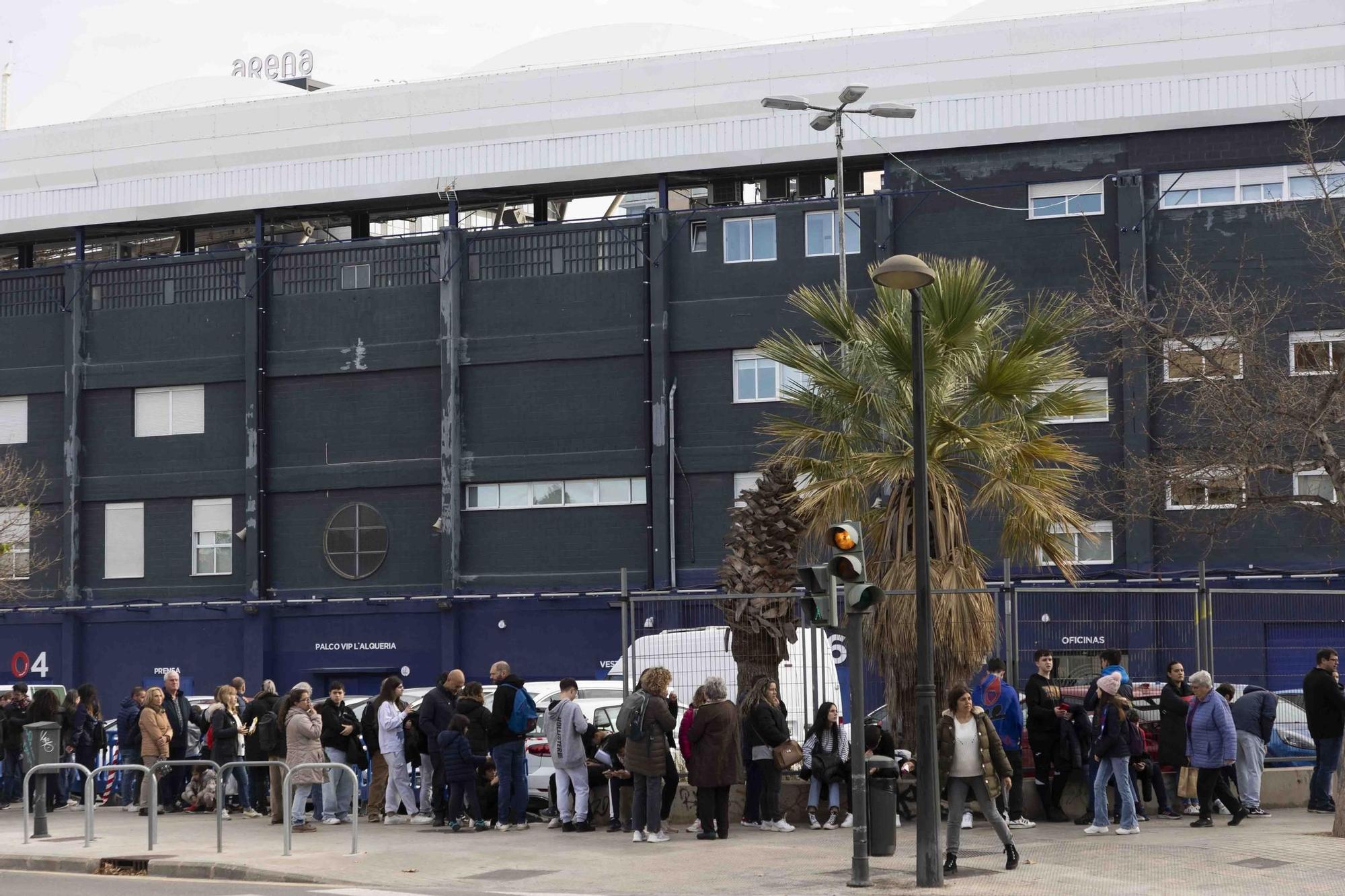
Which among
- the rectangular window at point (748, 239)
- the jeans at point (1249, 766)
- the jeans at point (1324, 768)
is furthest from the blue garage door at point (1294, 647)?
the rectangular window at point (748, 239)

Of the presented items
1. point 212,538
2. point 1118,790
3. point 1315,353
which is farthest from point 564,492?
point 1118,790

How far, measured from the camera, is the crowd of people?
56.3 feet

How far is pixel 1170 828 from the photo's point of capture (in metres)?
17.4

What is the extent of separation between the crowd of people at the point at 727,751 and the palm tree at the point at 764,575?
70 cm

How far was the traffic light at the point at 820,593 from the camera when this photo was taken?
48.4 ft

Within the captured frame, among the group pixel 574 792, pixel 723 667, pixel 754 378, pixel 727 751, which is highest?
pixel 754 378

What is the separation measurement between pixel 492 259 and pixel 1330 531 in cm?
1957

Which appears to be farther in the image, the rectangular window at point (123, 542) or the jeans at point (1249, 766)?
the rectangular window at point (123, 542)

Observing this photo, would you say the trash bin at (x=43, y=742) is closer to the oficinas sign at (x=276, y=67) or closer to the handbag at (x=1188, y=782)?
the handbag at (x=1188, y=782)

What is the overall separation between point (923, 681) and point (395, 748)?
25.1 ft

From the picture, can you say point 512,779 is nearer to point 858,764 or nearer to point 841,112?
point 858,764

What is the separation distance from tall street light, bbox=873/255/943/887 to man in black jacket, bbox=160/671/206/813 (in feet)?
36.0

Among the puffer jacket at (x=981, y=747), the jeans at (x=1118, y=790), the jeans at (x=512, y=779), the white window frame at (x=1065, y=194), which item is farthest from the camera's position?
the white window frame at (x=1065, y=194)

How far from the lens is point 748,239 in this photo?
127ft
